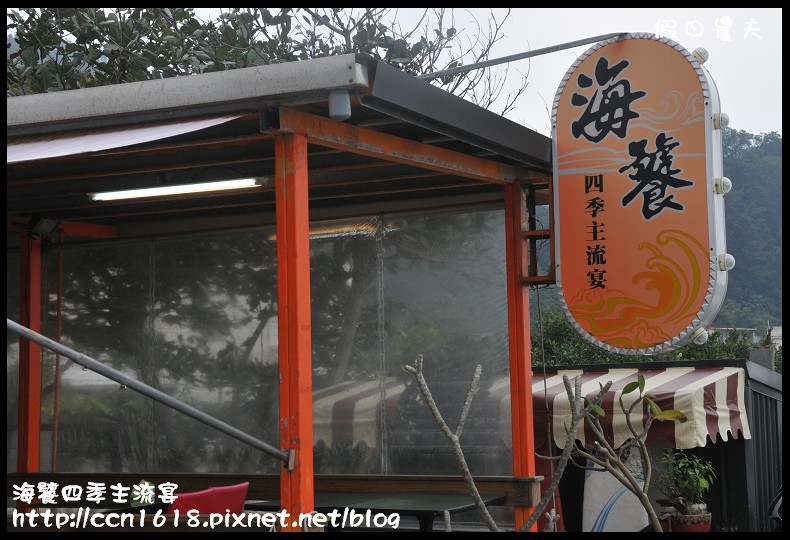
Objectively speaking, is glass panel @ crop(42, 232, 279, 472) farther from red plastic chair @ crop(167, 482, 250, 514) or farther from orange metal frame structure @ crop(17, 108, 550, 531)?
red plastic chair @ crop(167, 482, 250, 514)

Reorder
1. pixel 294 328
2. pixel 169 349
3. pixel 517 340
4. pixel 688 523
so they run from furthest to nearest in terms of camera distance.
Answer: pixel 688 523
pixel 169 349
pixel 517 340
pixel 294 328

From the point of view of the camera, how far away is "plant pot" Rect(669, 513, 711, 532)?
1006 cm

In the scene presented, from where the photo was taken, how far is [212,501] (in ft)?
20.1

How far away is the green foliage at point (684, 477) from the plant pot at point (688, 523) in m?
0.15

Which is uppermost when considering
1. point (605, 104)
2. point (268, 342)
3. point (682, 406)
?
point (605, 104)

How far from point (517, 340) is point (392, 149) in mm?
2236

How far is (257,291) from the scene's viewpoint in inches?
361

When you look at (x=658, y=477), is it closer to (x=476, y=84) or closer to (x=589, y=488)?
(x=589, y=488)

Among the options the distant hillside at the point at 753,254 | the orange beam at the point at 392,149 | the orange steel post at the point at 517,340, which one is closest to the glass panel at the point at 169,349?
the orange steel post at the point at 517,340

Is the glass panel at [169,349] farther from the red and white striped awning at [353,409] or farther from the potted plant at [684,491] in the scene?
the potted plant at [684,491]

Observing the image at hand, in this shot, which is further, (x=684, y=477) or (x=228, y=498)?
(x=684, y=477)

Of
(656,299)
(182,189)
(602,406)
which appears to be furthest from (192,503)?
(602,406)

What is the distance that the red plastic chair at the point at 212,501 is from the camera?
5.97 m

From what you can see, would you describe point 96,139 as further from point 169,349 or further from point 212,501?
point 169,349
